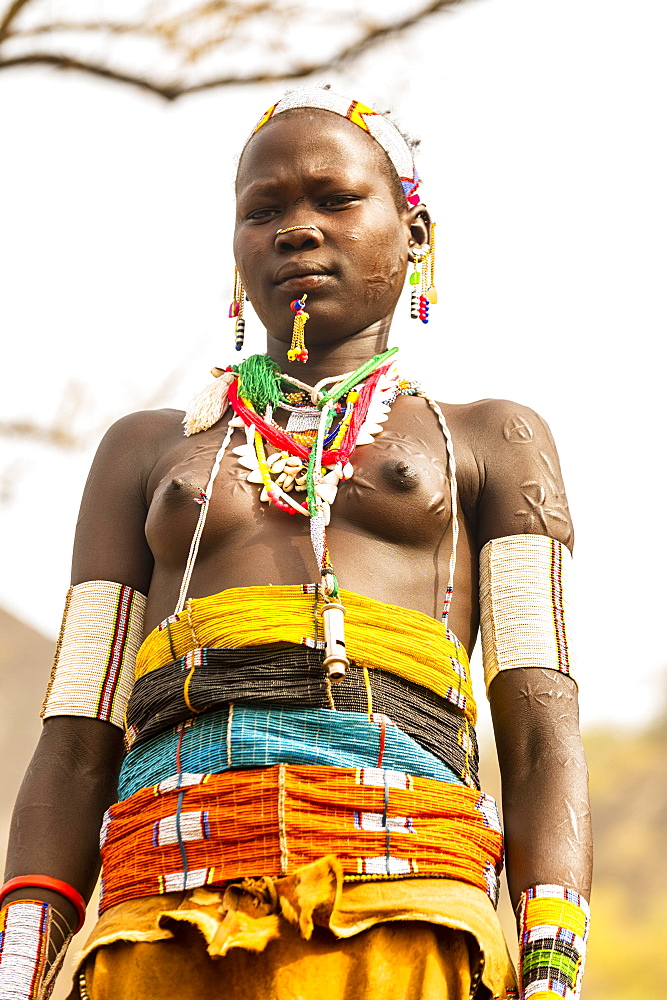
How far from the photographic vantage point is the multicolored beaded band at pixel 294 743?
2660 millimetres

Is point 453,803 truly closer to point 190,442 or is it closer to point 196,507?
point 196,507

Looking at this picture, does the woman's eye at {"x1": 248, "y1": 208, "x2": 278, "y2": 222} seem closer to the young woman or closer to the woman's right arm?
the young woman

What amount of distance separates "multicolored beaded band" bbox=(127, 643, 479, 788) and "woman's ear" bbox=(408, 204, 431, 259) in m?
1.50

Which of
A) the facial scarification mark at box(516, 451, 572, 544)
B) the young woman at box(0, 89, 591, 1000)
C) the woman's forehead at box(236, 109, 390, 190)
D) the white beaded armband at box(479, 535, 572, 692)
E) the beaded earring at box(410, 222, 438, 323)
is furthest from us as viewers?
the beaded earring at box(410, 222, 438, 323)

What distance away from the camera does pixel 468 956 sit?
2.57 meters

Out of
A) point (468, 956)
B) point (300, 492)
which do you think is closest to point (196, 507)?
point (300, 492)

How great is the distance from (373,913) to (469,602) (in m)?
0.91

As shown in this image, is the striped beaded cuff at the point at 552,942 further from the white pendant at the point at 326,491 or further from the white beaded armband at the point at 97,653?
the white beaded armband at the point at 97,653

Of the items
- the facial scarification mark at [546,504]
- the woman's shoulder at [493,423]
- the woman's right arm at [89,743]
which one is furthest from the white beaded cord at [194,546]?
the facial scarification mark at [546,504]

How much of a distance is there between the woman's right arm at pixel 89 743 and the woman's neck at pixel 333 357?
1.24 ft

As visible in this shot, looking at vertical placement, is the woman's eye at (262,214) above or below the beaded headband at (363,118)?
below

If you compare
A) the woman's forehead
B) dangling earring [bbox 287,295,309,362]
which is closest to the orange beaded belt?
dangling earring [bbox 287,295,309,362]

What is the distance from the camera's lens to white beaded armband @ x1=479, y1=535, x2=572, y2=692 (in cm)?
306

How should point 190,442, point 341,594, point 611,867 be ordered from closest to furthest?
point 341,594, point 190,442, point 611,867
